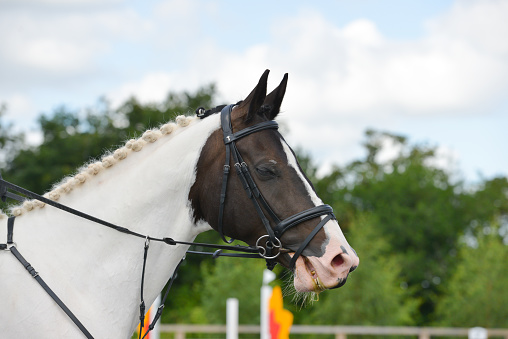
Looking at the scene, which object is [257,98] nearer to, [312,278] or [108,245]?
[312,278]

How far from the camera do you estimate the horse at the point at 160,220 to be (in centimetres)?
322

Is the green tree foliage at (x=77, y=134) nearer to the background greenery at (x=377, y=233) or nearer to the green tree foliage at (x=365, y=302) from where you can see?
the background greenery at (x=377, y=233)

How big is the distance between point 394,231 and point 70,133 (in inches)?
899

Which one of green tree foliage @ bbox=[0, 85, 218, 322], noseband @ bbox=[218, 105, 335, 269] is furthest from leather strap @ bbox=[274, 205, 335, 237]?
green tree foliage @ bbox=[0, 85, 218, 322]

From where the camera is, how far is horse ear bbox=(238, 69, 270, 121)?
345cm

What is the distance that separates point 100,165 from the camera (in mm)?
3582

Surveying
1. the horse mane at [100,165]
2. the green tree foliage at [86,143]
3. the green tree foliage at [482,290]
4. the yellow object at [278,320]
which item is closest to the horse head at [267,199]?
the horse mane at [100,165]

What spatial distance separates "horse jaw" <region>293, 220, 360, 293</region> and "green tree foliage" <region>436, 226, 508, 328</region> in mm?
19804

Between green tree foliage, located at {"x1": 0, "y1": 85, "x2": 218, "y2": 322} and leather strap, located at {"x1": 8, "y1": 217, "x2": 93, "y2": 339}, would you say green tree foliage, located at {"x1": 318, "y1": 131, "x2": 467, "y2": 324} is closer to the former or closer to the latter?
green tree foliage, located at {"x1": 0, "y1": 85, "x2": 218, "y2": 322}

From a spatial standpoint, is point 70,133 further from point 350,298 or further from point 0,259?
point 0,259

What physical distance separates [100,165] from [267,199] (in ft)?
3.37

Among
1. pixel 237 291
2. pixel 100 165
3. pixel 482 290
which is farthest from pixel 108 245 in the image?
pixel 482 290

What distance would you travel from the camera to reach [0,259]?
3.26 m

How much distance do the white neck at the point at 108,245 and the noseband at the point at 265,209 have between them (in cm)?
21
